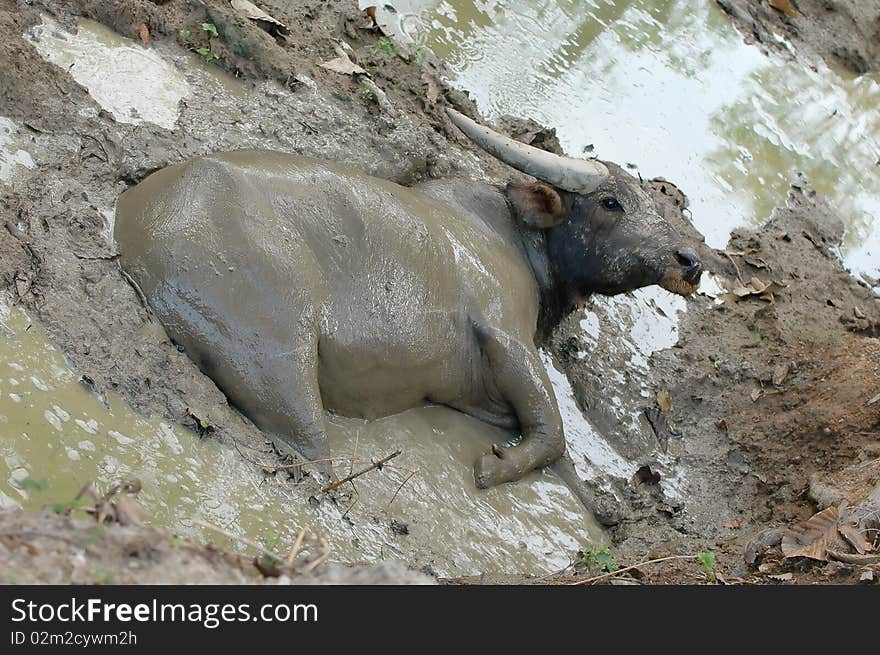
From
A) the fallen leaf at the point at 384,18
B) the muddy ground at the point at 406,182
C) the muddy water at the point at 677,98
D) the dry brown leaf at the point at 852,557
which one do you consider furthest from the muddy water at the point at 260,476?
the muddy water at the point at 677,98

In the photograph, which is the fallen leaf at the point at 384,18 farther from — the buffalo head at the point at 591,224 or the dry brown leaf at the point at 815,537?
the dry brown leaf at the point at 815,537

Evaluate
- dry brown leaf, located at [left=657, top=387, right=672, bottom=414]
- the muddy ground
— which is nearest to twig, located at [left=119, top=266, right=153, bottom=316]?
the muddy ground

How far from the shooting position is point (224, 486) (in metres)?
4.00

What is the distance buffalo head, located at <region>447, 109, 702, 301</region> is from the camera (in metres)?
5.79

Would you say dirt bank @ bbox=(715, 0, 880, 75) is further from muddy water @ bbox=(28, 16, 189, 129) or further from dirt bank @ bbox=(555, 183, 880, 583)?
muddy water @ bbox=(28, 16, 189, 129)

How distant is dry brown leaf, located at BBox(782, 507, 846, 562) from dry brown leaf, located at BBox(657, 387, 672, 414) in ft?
5.03

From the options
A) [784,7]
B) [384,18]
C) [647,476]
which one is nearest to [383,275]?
[647,476]

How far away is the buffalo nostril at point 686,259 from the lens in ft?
19.1

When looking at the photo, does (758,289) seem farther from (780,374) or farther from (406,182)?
(406,182)

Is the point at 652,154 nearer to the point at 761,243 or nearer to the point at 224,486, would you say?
the point at 761,243

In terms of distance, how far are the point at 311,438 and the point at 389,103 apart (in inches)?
120

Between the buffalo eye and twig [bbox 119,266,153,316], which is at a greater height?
the buffalo eye

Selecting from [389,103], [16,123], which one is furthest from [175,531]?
[389,103]

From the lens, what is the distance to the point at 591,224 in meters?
6.02
